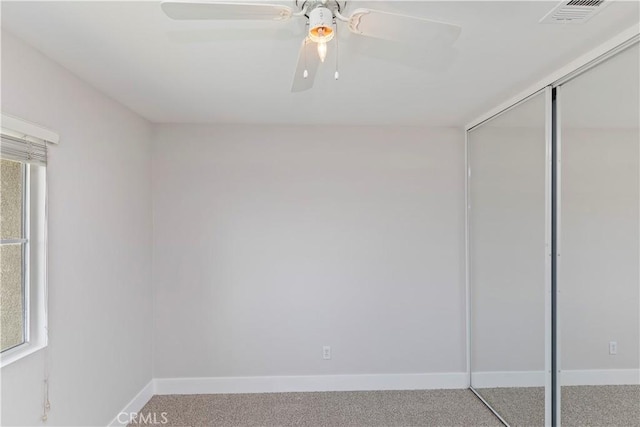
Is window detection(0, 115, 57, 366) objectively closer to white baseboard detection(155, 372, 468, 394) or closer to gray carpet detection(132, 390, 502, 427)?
gray carpet detection(132, 390, 502, 427)

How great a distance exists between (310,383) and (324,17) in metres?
2.99

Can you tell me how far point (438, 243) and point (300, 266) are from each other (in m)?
1.31

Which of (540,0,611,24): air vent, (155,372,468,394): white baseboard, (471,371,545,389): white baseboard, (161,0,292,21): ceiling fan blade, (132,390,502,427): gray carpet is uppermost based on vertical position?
(540,0,611,24): air vent

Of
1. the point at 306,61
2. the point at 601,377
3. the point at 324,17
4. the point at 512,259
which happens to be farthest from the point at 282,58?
the point at 601,377

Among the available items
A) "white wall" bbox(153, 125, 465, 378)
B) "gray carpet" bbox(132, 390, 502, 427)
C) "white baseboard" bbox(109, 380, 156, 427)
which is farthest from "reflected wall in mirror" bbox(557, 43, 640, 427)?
"white baseboard" bbox(109, 380, 156, 427)

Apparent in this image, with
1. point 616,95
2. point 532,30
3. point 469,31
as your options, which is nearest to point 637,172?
point 616,95

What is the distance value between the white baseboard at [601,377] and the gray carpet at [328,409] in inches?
37.0

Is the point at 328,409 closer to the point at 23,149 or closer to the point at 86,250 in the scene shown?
the point at 86,250

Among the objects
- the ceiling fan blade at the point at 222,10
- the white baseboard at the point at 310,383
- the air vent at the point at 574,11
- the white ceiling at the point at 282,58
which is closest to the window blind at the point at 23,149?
the white ceiling at the point at 282,58

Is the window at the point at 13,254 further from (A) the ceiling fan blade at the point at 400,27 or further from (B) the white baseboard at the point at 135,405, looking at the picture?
(A) the ceiling fan blade at the point at 400,27

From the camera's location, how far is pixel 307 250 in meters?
3.19

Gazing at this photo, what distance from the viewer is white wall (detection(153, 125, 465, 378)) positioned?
3135 mm

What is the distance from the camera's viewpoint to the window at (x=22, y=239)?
164cm

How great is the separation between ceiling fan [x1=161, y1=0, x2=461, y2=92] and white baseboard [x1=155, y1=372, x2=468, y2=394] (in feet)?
9.33
